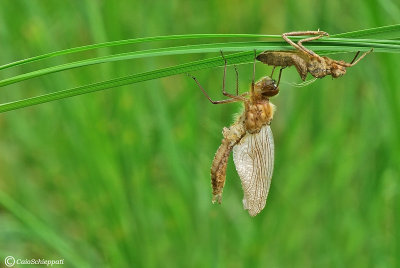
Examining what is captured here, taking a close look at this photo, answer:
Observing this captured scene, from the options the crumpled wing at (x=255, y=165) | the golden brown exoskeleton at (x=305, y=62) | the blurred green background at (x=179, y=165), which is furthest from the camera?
the blurred green background at (x=179, y=165)

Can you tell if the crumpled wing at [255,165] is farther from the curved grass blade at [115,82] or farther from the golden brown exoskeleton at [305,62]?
the curved grass blade at [115,82]

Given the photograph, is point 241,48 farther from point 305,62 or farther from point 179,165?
point 179,165

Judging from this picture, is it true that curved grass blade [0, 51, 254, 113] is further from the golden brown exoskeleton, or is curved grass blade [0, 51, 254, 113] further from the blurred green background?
the blurred green background

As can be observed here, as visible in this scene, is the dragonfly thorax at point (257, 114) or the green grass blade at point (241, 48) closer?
the green grass blade at point (241, 48)

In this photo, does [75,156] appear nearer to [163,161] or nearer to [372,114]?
[163,161]

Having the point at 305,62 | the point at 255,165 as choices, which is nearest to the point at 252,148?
the point at 255,165

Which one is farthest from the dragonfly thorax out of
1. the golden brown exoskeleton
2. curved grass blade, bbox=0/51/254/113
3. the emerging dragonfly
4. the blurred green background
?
curved grass blade, bbox=0/51/254/113

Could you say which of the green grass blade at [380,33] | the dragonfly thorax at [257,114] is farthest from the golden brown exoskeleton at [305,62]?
the dragonfly thorax at [257,114]

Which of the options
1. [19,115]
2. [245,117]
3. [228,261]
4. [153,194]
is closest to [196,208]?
[153,194]

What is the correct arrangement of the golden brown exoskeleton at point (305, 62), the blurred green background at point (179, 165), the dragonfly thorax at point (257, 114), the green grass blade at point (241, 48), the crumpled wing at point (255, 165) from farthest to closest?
the blurred green background at point (179, 165) < the dragonfly thorax at point (257, 114) < the crumpled wing at point (255, 165) < the golden brown exoskeleton at point (305, 62) < the green grass blade at point (241, 48)
